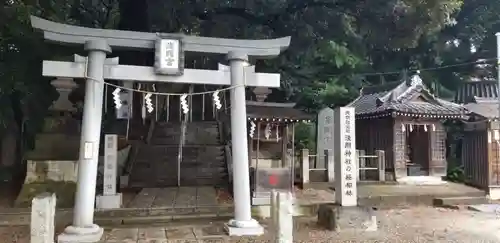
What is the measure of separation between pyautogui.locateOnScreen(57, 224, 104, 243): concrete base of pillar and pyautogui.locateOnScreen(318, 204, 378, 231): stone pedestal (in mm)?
4871

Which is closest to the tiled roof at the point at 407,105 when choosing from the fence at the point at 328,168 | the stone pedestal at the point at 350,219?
the fence at the point at 328,168

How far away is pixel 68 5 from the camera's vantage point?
13273 millimetres

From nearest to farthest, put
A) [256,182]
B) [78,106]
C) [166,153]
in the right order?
[256,182] → [78,106] → [166,153]

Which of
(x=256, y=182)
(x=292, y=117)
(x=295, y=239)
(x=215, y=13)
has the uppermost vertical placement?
(x=215, y=13)

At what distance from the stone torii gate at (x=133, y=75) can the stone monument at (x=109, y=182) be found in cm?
219

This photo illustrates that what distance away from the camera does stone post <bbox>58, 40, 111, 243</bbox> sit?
7.56 meters

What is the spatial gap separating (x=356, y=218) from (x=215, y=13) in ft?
28.3

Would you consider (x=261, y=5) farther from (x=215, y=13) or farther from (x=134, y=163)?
(x=134, y=163)

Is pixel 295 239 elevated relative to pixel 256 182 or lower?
lower

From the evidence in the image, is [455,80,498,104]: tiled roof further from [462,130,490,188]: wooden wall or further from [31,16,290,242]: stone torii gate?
[31,16,290,242]: stone torii gate

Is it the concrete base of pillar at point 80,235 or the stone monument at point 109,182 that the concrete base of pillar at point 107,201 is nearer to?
the stone monument at point 109,182


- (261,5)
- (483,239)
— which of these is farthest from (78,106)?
(483,239)

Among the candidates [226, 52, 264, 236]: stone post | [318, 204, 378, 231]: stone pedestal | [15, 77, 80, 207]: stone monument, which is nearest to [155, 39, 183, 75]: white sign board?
[226, 52, 264, 236]: stone post

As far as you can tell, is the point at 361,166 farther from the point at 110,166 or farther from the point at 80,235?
the point at 80,235
